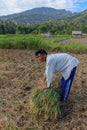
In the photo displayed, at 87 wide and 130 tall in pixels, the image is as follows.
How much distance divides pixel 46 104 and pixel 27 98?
95cm

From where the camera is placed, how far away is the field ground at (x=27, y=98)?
4285mm

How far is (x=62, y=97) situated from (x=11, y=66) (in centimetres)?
411

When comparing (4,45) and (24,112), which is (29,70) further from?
(4,45)

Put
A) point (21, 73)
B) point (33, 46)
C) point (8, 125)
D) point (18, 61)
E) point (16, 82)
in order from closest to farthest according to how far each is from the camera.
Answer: point (8, 125)
point (16, 82)
point (21, 73)
point (18, 61)
point (33, 46)

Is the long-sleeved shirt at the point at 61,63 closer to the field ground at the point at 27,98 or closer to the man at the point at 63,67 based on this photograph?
the man at the point at 63,67

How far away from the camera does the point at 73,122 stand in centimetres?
432

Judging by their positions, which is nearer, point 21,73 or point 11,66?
point 21,73

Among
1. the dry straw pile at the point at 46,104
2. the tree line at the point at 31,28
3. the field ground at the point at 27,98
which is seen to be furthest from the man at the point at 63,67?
the tree line at the point at 31,28

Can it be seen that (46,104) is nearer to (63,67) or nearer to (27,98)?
(63,67)

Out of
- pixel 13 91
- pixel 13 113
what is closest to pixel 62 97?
pixel 13 113

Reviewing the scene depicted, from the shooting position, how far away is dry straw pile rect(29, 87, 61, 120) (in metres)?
4.43

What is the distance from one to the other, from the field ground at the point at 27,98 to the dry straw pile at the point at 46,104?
0.40 ft

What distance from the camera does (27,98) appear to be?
539 cm

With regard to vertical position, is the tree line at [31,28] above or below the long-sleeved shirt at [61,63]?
below
